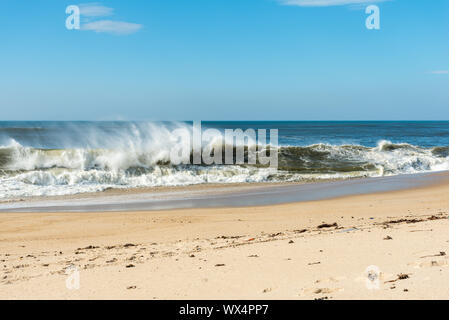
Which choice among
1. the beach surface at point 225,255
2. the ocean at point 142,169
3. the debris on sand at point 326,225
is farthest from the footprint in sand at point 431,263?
the ocean at point 142,169

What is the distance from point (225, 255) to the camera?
6168 millimetres

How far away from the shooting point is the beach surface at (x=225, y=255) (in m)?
4.57

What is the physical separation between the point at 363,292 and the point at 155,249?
3.85 m

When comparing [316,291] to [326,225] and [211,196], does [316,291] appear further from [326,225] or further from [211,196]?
[211,196]

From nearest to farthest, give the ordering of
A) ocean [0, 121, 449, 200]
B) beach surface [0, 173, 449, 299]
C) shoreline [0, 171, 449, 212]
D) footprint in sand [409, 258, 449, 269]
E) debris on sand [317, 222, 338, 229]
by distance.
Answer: beach surface [0, 173, 449, 299], footprint in sand [409, 258, 449, 269], debris on sand [317, 222, 338, 229], shoreline [0, 171, 449, 212], ocean [0, 121, 449, 200]

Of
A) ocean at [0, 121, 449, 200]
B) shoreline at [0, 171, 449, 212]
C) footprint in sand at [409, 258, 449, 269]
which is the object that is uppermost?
footprint in sand at [409, 258, 449, 269]

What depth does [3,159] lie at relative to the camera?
20.0 m

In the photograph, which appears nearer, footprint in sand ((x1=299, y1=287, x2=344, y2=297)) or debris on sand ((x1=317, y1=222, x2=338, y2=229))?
footprint in sand ((x1=299, y1=287, x2=344, y2=297))

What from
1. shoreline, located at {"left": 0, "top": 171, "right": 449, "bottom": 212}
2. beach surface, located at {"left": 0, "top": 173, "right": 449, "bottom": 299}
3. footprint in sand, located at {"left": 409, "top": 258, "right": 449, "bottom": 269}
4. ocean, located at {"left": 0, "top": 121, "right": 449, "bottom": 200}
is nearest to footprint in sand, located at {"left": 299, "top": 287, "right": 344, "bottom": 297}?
beach surface, located at {"left": 0, "top": 173, "right": 449, "bottom": 299}

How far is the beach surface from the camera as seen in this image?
4.57 metres

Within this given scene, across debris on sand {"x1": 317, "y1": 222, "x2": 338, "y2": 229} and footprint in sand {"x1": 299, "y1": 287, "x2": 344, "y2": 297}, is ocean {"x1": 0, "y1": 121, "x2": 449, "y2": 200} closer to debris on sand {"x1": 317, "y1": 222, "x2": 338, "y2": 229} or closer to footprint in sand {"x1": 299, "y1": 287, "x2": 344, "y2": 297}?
debris on sand {"x1": 317, "y1": 222, "x2": 338, "y2": 229}

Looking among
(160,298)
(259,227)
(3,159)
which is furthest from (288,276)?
(3,159)

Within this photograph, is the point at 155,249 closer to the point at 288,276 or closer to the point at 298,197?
the point at 288,276

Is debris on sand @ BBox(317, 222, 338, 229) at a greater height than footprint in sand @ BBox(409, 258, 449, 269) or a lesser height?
lesser
